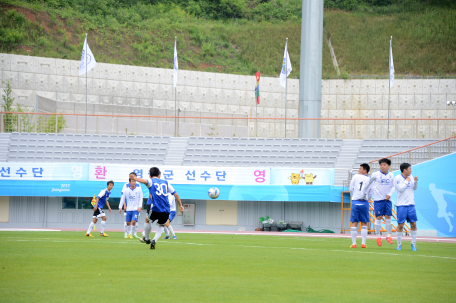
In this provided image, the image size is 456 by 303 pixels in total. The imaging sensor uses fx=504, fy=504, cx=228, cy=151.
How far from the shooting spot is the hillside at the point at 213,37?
4612 centimetres

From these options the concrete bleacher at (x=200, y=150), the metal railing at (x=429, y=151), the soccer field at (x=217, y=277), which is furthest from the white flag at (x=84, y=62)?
the soccer field at (x=217, y=277)

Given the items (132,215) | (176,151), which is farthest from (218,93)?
(132,215)

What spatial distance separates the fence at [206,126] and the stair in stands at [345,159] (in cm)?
192

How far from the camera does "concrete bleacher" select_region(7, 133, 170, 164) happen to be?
1226 inches

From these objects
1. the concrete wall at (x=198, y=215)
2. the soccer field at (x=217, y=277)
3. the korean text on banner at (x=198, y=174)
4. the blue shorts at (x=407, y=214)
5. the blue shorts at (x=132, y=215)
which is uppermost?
the korean text on banner at (x=198, y=174)

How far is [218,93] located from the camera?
145 ft

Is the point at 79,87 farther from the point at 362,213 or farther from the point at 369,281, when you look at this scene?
the point at 369,281

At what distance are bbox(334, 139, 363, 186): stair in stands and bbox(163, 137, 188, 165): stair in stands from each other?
9.69 metres

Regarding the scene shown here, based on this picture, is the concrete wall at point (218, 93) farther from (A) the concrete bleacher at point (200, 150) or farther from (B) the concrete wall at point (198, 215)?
(B) the concrete wall at point (198, 215)

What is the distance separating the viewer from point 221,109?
4353cm

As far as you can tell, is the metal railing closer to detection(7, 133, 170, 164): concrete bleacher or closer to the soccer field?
detection(7, 133, 170, 164): concrete bleacher

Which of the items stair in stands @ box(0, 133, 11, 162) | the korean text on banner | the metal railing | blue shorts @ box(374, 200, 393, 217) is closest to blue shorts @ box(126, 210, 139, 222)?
blue shorts @ box(374, 200, 393, 217)

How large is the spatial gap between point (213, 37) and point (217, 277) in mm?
49728

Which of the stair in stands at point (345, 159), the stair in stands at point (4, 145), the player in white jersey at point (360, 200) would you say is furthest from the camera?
the stair in stands at point (4, 145)
